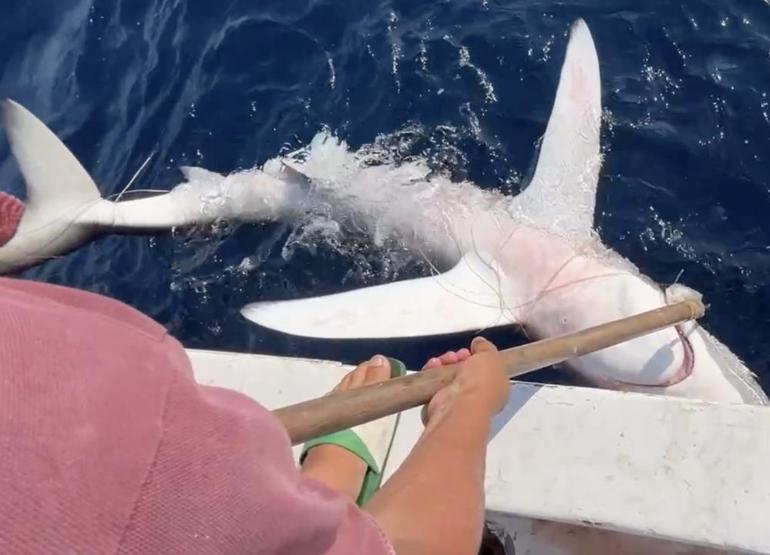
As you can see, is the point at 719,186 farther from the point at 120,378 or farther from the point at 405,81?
the point at 120,378

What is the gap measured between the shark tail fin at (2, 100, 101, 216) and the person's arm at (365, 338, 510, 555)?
124 inches

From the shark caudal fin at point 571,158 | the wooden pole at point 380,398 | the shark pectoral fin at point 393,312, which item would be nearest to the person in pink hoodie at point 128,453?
the wooden pole at point 380,398

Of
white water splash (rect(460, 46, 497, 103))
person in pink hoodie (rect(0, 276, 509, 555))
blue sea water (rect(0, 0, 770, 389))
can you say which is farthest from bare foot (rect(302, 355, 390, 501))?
white water splash (rect(460, 46, 497, 103))

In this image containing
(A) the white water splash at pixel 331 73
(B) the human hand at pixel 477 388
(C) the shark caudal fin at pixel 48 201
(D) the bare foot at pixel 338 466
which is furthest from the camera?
(A) the white water splash at pixel 331 73

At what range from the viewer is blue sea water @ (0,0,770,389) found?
4.06 metres

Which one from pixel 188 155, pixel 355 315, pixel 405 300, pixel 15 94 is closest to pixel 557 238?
pixel 405 300

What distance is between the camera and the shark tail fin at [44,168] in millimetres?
4293

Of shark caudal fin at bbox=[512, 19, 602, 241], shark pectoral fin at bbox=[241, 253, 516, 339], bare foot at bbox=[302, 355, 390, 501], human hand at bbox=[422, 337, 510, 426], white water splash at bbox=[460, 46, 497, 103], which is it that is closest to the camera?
human hand at bbox=[422, 337, 510, 426]

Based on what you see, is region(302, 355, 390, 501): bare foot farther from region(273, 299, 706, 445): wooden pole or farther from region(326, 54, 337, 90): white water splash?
region(326, 54, 337, 90): white water splash

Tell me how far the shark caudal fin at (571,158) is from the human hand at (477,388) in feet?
6.43

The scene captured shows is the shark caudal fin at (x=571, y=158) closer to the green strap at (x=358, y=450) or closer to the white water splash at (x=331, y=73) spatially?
the white water splash at (x=331, y=73)

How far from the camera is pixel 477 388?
6.69ft

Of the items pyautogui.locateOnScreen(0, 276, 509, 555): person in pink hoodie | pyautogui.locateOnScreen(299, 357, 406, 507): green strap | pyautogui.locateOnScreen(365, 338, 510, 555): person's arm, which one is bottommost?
pyautogui.locateOnScreen(299, 357, 406, 507): green strap

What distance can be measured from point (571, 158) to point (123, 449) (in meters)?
3.52
